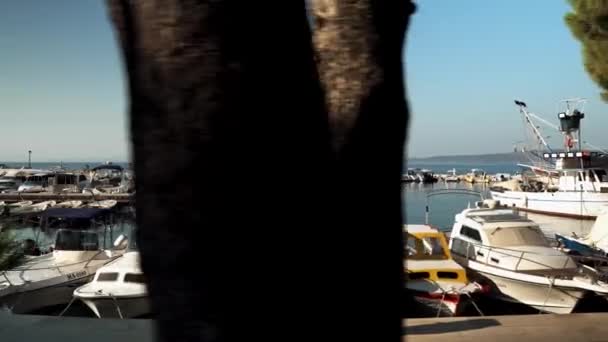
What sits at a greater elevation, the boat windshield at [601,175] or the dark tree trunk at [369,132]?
the dark tree trunk at [369,132]

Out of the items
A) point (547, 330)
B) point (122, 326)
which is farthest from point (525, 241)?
point (122, 326)

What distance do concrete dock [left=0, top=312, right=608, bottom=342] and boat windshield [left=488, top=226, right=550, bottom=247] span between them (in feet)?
20.2

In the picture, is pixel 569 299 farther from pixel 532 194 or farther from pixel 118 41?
pixel 532 194

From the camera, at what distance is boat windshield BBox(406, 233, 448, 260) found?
11258 millimetres

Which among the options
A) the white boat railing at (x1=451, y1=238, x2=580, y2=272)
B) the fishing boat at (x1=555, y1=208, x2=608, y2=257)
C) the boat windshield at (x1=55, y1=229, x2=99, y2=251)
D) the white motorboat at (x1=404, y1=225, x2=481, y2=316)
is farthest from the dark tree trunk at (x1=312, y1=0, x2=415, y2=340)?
the fishing boat at (x1=555, y1=208, x2=608, y2=257)

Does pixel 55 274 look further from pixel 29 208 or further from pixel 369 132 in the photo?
pixel 29 208

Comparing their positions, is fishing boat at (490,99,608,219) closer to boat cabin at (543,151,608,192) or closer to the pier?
boat cabin at (543,151,608,192)

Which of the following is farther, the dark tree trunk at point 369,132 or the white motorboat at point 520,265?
the white motorboat at point 520,265

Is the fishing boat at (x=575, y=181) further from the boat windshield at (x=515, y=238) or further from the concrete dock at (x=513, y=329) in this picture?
the concrete dock at (x=513, y=329)

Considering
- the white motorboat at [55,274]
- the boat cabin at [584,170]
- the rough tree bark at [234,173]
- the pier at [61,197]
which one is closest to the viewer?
the rough tree bark at [234,173]

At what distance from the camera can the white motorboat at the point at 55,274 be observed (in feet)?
35.6

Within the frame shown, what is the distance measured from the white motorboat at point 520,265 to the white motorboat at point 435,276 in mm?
820

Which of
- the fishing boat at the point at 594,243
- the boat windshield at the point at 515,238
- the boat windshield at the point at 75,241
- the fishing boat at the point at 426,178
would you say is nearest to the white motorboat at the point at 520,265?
the boat windshield at the point at 515,238

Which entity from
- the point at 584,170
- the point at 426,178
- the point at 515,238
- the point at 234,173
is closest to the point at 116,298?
the point at 515,238
